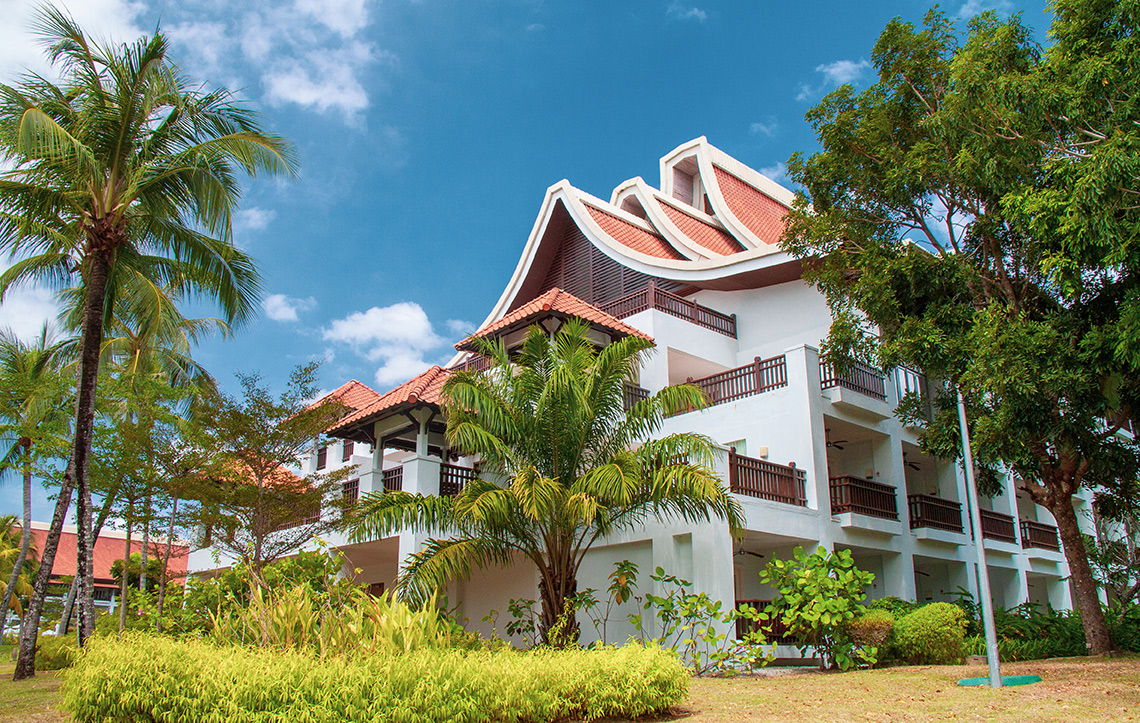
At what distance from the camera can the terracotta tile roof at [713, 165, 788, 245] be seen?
27406 millimetres

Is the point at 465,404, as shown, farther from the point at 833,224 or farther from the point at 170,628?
the point at 833,224

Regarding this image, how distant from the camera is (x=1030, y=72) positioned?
12703 millimetres

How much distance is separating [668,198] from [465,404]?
15244mm

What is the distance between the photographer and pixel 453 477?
1817cm

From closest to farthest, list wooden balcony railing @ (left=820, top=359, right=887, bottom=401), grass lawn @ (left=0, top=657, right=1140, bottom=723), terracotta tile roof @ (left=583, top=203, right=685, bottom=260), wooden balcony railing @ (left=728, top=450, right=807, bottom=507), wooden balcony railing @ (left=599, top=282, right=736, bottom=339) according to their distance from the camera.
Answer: grass lawn @ (left=0, top=657, right=1140, bottom=723), wooden balcony railing @ (left=728, top=450, right=807, bottom=507), wooden balcony railing @ (left=820, top=359, right=887, bottom=401), wooden balcony railing @ (left=599, top=282, right=736, bottom=339), terracotta tile roof @ (left=583, top=203, right=685, bottom=260)

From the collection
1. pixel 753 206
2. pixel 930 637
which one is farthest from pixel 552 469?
pixel 753 206

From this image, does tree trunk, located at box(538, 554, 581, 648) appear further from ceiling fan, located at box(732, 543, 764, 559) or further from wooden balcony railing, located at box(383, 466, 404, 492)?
ceiling fan, located at box(732, 543, 764, 559)

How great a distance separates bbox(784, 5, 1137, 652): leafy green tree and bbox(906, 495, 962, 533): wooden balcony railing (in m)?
3.58

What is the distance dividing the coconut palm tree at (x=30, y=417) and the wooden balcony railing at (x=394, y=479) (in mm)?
7231

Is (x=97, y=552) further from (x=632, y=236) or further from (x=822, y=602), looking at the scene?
(x=822, y=602)

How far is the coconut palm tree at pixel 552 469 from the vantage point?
12914 millimetres

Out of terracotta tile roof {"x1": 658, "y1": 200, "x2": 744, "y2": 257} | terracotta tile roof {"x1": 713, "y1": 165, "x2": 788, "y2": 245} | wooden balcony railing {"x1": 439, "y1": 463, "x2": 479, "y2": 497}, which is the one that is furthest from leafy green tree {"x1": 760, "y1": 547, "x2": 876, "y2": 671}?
terracotta tile roof {"x1": 713, "y1": 165, "x2": 788, "y2": 245}

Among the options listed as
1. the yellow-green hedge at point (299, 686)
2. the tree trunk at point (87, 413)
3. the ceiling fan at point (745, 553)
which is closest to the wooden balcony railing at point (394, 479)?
the tree trunk at point (87, 413)

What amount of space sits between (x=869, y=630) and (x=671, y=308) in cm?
996
